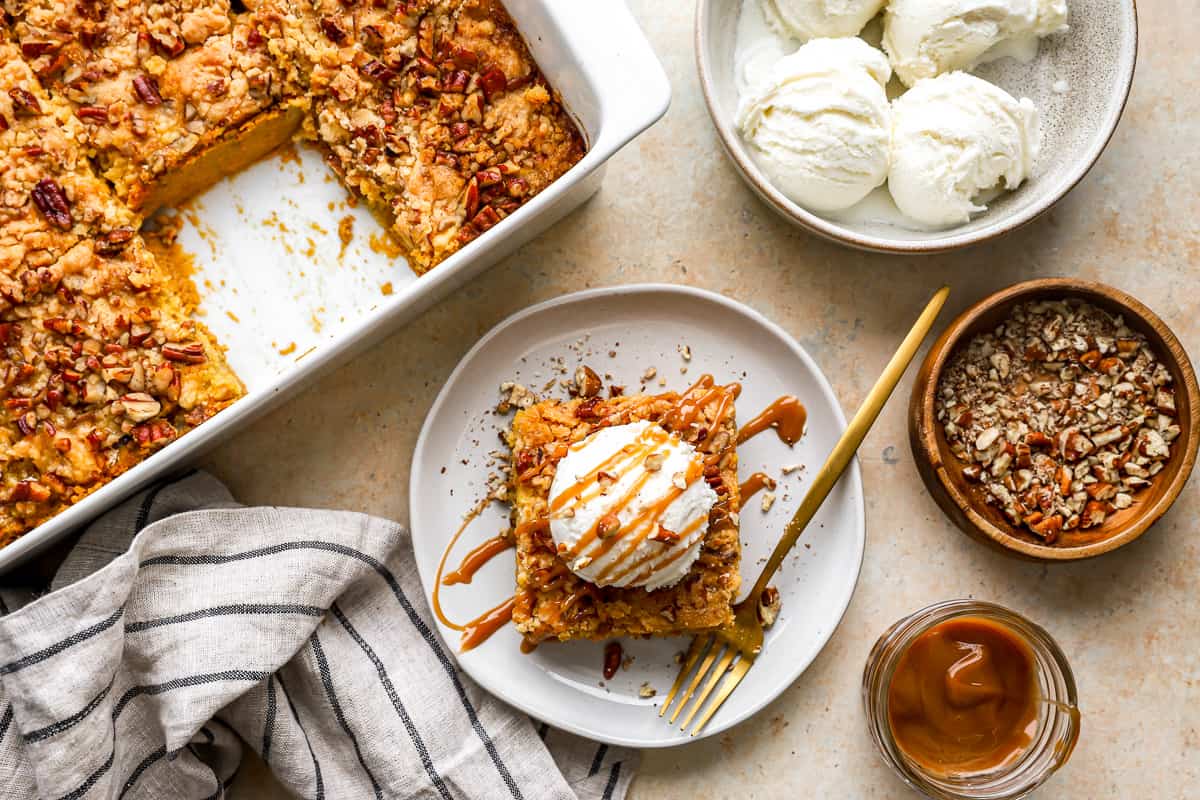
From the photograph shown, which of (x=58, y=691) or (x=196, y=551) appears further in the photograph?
(x=196, y=551)

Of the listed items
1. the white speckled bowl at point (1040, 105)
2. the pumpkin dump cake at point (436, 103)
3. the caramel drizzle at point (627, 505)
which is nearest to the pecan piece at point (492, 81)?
the pumpkin dump cake at point (436, 103)

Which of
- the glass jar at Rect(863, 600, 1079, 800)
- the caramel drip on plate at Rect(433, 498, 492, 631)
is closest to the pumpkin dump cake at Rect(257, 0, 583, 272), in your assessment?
the caramel drip on plate at Rect(433, 498, 492, 631)

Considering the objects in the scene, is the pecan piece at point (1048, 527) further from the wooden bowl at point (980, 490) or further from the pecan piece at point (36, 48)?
the pecan piece at point (36, 48)

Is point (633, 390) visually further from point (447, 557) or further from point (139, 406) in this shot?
point (139, 406)

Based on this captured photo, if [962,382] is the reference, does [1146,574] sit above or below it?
below

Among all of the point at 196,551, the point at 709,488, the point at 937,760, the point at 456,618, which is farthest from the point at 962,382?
the point at 196,551

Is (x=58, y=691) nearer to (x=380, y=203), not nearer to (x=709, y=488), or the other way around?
(x=380, y=203)
